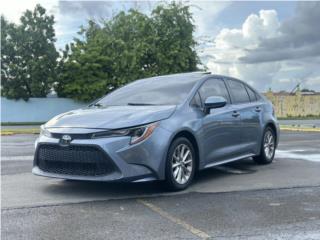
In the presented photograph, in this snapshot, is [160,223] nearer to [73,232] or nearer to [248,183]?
[73,232]

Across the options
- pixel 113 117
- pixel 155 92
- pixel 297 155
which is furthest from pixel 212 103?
pixel 297 155

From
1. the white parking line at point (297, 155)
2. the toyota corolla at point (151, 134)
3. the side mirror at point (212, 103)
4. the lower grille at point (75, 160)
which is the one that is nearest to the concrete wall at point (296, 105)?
the white parking line at point (297, 155)

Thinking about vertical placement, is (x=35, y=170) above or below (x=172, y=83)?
below

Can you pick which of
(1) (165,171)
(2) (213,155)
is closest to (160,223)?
(1) (165,171)

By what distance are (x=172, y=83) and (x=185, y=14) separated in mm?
31673

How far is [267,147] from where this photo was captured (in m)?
8.94

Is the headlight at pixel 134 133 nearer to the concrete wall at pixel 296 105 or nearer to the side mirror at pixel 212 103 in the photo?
the side mirror at pixel 212 103

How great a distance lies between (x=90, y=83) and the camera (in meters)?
37.0

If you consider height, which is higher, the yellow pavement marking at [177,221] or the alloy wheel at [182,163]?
the alloy wheel at [182,163]

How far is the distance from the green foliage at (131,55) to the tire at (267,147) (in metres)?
27.5

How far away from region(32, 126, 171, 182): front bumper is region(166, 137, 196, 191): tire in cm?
14

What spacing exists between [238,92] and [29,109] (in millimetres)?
30477

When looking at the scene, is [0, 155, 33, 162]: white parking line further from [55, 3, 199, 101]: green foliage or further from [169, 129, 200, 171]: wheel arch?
[55, 3, 199, 101]: green foliage

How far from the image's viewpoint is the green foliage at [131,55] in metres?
36.8
